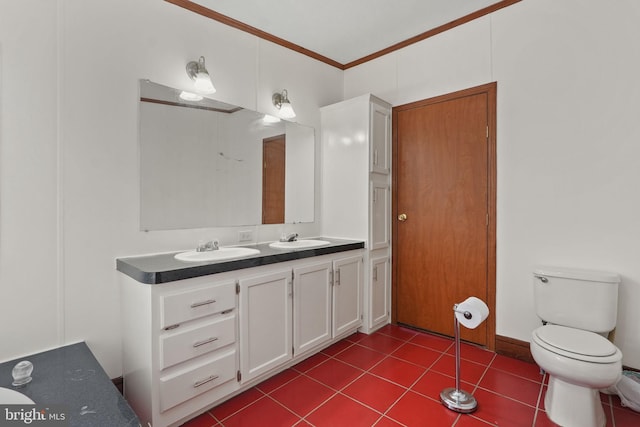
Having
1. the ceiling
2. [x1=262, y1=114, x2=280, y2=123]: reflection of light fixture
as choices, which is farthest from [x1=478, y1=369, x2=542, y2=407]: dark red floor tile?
the ceiling

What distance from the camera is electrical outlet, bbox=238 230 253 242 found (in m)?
2.56

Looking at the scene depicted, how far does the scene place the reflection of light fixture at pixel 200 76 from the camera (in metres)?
2.23

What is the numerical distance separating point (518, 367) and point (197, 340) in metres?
2.16

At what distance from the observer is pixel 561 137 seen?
2.21m

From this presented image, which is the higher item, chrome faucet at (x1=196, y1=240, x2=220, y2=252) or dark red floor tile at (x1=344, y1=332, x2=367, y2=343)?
chrome faucet at (x1=196, y1=240, x2=220, y2=252)

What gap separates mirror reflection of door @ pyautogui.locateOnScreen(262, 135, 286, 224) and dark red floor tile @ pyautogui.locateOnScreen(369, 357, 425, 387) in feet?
4.60

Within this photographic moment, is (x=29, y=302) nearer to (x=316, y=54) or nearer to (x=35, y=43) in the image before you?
(x=35, y=43)

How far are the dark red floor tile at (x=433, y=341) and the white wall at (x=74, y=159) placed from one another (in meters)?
2.02

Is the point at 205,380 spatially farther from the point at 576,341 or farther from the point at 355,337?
the point at 576,341

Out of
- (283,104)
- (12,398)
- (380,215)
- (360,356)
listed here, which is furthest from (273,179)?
(12,398)

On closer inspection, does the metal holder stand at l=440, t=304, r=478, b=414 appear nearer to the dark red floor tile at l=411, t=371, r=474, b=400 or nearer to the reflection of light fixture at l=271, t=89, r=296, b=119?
the dark red floor tile at l=411, t=371, r=474, b=400

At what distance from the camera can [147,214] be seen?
Answer: 208cm

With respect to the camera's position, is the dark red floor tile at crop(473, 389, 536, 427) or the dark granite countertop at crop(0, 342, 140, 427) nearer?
the dark granite countertop at crop(0, 342, 140, 427)

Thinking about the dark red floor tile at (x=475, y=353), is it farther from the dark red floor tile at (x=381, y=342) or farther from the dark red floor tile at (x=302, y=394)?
the dark red floor tile at (x=302, y=394)
